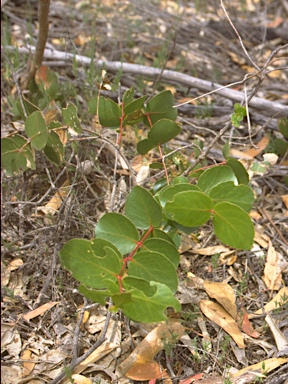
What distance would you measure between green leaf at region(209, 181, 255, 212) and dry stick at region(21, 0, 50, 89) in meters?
1.45

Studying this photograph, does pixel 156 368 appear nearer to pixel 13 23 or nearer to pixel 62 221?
pixel 62 221

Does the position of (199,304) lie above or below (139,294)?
below

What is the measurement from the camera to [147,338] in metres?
1.85

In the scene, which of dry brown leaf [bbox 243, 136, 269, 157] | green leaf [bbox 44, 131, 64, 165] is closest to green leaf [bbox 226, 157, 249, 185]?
green leaf [bbox 44, 131, 64, 165]

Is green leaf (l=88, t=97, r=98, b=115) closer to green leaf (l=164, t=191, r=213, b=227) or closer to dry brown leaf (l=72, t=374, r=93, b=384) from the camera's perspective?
green leaf (l=164, t=191, r=213, b=227)

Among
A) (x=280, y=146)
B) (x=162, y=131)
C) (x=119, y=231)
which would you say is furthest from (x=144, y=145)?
(x=280, y=146)

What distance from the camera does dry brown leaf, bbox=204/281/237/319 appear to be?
1974 mm

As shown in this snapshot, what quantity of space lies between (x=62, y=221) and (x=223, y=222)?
87cm

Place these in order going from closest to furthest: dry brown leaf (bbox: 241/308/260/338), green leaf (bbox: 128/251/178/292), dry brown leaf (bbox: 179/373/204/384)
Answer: green leaf (bbox: 128/251/178/292), dry brown leaf (bbox: 179/373/204/384), dry brown leaf (bbox: 241/308/260/338)

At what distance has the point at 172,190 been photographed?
149 cm

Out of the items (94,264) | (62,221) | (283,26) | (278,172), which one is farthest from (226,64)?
(94,264)

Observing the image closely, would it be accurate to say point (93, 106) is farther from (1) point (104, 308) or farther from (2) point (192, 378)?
(2) point (192, 378)

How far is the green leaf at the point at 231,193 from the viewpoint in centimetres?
145

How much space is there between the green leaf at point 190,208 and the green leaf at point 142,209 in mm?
78
